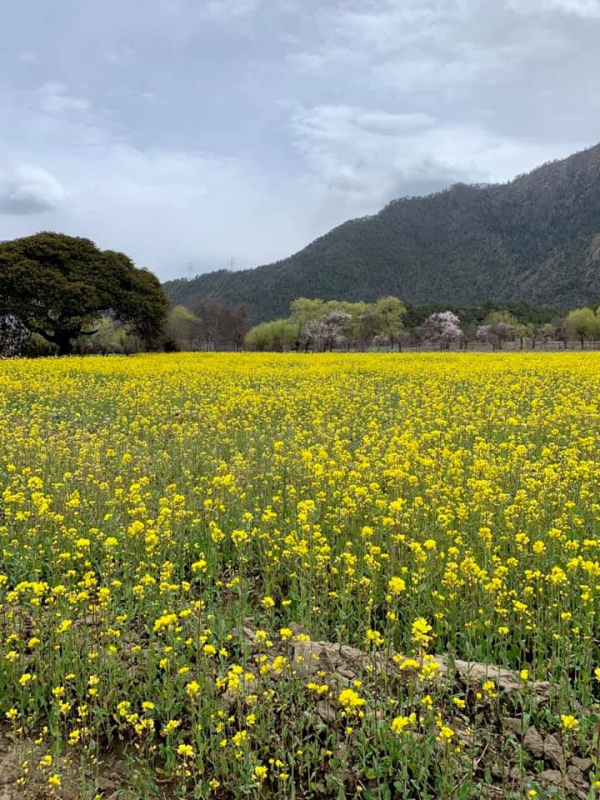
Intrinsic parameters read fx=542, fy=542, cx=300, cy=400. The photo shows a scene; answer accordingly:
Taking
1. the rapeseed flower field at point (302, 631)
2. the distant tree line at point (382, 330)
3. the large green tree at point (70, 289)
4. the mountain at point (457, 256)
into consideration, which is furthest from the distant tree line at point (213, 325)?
the rapeseed flower field at point (302, 631)

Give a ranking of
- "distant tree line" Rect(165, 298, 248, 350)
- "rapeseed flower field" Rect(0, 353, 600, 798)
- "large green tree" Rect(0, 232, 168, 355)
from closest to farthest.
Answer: "rapeseed flower field" Rect(0, 353, 600, 798) → "large green tree" Rect(0, 232, 168, 355) → "distant tree line" Rect(165, 298, 248, 350)

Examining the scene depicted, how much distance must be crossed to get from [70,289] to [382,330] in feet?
188

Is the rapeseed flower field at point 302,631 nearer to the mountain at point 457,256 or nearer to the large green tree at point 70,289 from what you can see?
the large green tree at point 70,289

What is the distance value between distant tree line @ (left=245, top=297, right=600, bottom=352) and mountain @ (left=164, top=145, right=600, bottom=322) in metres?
23.8

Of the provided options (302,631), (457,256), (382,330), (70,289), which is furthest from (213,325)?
(457,256)

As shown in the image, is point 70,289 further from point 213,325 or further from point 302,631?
point 213,325

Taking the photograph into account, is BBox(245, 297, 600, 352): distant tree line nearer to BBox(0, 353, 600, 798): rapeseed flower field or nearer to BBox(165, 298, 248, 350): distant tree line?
BBox(165, 298, 248, 350): distant tree line

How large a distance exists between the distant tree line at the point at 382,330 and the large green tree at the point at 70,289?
45757 millimetres

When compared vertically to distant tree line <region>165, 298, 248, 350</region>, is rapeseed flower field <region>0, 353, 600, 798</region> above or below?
below

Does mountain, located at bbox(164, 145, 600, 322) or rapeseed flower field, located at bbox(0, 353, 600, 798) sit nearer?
rapeseed flower field, located at bbox(0, 353, 600, 798)

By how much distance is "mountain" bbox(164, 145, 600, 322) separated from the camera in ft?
388

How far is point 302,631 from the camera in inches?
156

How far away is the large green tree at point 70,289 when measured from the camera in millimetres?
34750

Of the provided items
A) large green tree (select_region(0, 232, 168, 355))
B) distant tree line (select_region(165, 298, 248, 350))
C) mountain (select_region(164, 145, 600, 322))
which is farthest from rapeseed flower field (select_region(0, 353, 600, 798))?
mountain (select_region(164, 145, 600, 322))
